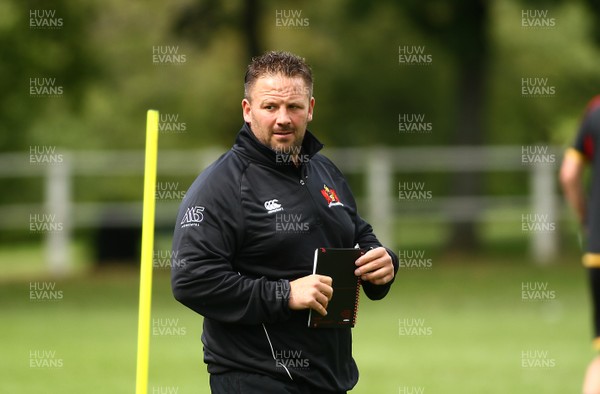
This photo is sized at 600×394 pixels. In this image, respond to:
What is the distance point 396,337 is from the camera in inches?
627

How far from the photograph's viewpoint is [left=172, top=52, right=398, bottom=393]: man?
508 cm

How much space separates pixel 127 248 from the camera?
26.8 m

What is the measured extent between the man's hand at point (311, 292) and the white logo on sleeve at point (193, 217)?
0.45 metres

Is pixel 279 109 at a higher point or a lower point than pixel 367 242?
higher

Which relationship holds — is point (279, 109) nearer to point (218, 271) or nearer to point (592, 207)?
point (218, 271)

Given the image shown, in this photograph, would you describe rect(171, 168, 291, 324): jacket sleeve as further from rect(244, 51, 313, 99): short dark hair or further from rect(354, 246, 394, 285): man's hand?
rect(244, 51, 313, 99): short dark hair

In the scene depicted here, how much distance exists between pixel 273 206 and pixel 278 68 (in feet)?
1.86

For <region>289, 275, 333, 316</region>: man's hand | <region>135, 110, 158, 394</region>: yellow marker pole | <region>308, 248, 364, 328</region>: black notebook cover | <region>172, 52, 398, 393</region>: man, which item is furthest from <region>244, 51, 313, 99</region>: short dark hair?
<region>289, 275, 333, 316</region>: man's hand

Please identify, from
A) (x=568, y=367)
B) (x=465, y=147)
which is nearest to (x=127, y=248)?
(x=465, y=147)

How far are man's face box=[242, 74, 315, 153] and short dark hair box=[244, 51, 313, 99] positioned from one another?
2cm

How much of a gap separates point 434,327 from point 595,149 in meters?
9.38

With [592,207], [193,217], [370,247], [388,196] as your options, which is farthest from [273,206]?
[388,196]

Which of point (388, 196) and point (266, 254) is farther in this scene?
point (388, 196)

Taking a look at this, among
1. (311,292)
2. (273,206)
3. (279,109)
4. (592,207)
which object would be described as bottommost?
(311,292)
